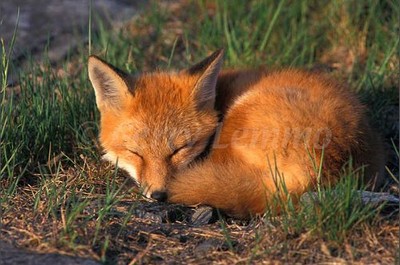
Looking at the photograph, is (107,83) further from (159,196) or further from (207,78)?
(159,196)

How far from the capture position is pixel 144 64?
6.05 m

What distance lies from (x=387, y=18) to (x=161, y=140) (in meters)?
3.05

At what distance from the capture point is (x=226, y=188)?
367 cm

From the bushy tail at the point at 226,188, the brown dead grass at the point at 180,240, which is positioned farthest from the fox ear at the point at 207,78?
the brown dead grass at the point at 180,240

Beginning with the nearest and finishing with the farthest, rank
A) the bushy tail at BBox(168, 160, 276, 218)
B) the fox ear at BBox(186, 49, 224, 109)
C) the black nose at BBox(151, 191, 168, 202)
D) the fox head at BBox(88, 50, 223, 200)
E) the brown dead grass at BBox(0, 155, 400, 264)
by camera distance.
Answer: the brown dead grass at BBox(0, 155, 400, 264) → the bushy tail at BBox(168, 160, 276, 218) → the black nose at BBox(151, 191, 168, 202) → the fox head at BBox(88, 50, 223, 200) → the fox ear at BBox(186, 49, 224, 109)

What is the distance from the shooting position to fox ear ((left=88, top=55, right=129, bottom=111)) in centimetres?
417

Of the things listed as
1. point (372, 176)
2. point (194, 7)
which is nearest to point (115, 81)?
point (372, 176)

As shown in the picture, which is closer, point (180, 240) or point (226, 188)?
point (180, 240)

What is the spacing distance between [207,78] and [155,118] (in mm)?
425

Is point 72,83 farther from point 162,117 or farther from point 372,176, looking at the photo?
point 372,176

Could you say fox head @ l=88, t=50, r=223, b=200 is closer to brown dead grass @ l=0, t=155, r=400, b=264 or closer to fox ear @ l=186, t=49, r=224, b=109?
fox ear @ l=186, t=49, r=224, b=109

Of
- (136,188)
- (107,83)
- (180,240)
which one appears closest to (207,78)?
(107,83)

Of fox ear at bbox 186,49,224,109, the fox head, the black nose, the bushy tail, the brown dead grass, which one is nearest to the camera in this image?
the brown dead grass

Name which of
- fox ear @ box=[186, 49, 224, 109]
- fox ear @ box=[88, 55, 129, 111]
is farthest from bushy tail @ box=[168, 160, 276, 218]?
fox ear @ box=[88, 55, 129, 111]
